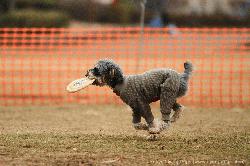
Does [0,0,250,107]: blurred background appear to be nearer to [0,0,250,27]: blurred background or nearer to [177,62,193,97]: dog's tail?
[0,0,250,27]: blurred background

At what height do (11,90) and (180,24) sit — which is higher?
(180,24)

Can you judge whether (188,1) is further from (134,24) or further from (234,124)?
(234,124)

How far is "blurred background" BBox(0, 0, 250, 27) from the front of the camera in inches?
1470

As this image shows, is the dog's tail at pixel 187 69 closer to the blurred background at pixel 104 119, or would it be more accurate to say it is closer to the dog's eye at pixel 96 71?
the blurred background at pixel 104 119

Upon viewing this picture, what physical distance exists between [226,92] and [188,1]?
81.3 ft

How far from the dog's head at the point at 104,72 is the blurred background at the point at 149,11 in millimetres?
27036

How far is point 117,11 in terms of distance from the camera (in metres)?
39.5

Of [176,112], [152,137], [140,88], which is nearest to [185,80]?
A: [176,112]

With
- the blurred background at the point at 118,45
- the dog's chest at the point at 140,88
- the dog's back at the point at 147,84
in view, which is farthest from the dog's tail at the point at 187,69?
the blurred background at the point at 118,45

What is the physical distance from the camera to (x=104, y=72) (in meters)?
7.70

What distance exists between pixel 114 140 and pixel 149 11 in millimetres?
31342

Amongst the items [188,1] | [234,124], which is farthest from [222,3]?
[234,124]

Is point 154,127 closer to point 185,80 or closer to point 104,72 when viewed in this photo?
point 185,80

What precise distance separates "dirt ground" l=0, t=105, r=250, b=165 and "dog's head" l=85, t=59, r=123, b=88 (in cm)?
77
